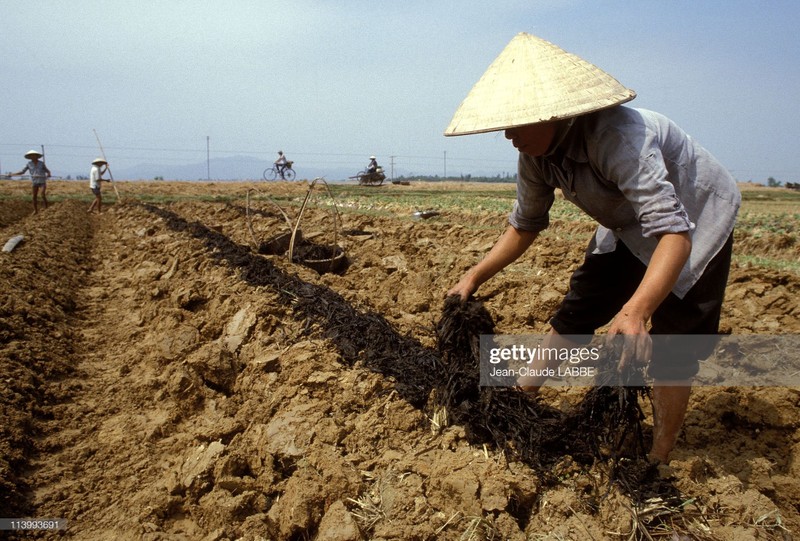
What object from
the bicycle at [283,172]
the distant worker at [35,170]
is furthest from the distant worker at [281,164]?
the distant worker at [35,170]

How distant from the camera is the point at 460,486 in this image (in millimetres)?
2143

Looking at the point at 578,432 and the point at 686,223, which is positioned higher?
the point at 686,223

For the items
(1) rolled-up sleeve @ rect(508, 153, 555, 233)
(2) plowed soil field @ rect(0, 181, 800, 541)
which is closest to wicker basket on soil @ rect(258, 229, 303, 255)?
(2) plowed soil field @ rect(0, 181, 800, 541)

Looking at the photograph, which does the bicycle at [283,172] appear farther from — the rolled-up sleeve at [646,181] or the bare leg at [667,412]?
the rolled-up sleeve at [646,181]

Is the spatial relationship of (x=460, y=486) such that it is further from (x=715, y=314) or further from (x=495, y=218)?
(x=495, y=218)

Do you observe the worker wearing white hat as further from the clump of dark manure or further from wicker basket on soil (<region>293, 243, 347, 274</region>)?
wicker basket on soil (<region>293, 243, 347, 274</region>)

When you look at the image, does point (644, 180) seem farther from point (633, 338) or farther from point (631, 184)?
point (633, 338)

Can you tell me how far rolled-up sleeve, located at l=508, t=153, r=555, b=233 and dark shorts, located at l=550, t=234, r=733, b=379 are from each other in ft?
1.05

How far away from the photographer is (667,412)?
236 cm

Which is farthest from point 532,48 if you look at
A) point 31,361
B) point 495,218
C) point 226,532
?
point 495,218

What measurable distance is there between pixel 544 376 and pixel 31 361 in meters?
3.50

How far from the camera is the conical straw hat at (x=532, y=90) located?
1.98m

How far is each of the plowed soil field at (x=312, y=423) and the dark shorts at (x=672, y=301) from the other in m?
0.40

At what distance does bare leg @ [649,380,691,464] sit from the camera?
7.65 ft
